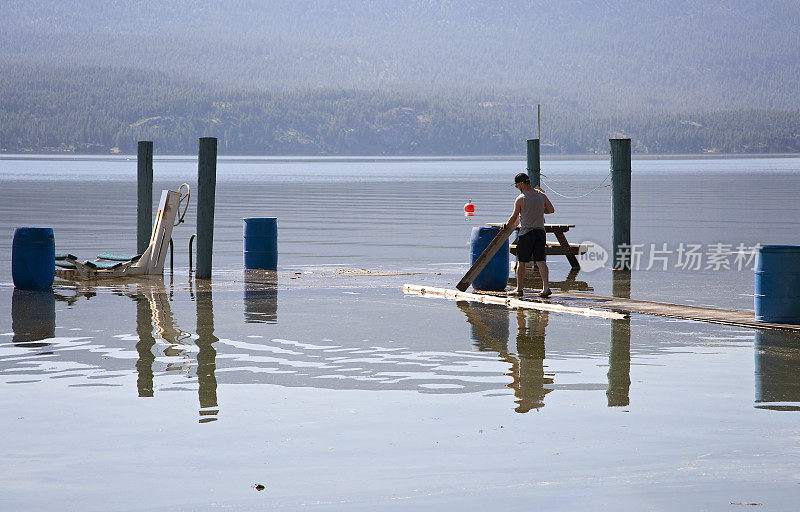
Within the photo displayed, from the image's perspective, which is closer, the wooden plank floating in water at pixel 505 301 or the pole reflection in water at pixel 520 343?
the pole reflection in water at pixel 520 343

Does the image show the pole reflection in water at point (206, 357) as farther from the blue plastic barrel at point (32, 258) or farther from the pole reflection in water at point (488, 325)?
the pole reflection in water at point (488, 325)

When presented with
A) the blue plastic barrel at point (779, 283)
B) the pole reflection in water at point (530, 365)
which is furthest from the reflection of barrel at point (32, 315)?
the blue plastic barrel at point (779, 283)

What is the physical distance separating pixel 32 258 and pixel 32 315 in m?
3.23

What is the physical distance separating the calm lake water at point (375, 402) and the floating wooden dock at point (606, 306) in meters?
0.20

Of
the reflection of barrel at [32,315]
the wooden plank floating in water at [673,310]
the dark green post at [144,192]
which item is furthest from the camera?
the dark green post at [144,192]

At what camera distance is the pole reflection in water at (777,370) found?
9000 mm

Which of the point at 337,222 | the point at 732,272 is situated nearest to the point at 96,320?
the point at 732,272

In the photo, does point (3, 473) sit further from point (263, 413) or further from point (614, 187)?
point (614, 187)

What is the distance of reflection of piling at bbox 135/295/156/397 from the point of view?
967 cm

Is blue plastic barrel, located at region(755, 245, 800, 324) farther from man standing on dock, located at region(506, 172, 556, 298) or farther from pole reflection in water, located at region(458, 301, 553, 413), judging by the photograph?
man standing on dock, located at region(506, 172, 556, 298)

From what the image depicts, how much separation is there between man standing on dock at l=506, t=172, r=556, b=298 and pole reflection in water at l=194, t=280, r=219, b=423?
14.4 ft

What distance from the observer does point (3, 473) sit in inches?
273

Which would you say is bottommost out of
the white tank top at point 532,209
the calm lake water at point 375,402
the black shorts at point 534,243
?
the calm lake water at point 375,402

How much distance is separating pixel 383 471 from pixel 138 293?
10488 millimetres
